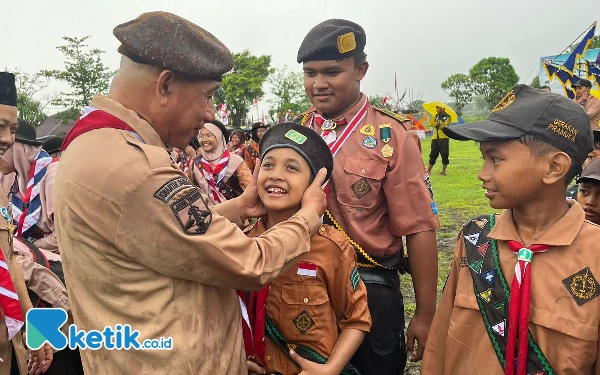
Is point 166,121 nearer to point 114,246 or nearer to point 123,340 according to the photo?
point 114,246

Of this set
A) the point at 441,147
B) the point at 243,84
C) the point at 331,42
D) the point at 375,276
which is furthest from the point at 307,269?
the point at 243,84

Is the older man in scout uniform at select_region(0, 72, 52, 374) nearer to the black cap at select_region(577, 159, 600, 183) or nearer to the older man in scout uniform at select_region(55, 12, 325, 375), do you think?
the older man in scout uniform at select_region(55, 12, 325, 375)

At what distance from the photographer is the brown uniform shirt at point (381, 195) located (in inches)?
101

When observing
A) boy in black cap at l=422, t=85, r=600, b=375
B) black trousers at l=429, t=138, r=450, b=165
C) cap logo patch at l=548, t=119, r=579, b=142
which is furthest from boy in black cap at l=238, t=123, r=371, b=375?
black trousers at l=429, t=138, r=450, b=165

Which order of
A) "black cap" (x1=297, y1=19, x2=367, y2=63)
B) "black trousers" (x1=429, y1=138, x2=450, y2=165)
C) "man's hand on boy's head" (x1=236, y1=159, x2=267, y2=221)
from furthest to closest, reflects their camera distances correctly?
"black trousers" (x1=429, y1=138, x2=450, y2=165) < "black cap" (x1=297, y1=19, x2=367, y2=63) < "man's hand on boy's head" (x1=236, y1=159, x2=267, y2=221)

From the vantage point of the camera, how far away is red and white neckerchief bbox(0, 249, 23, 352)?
2.48 m

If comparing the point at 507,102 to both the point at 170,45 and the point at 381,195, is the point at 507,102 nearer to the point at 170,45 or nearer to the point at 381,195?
the point at 381,195

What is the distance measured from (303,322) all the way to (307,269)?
0.82 feet

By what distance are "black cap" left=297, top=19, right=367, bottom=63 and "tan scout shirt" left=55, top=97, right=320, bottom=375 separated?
125 cm

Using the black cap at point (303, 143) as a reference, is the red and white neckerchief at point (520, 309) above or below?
below

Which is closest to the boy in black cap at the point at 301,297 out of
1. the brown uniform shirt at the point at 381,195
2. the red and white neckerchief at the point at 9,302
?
the brown uniform shirt at the point at 381,195

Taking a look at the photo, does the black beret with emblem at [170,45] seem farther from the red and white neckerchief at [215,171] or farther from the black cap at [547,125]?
the red and white neckerchief at [215,171]

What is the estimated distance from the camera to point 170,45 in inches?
64.9

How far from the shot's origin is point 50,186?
4031 millimetres
